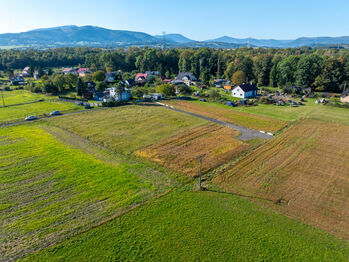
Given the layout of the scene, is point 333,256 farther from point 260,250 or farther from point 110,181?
point 110,181

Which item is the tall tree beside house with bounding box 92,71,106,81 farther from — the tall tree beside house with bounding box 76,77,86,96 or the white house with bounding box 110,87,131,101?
the white house with bounding box 110,87,131,101

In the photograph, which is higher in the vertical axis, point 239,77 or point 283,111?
point 239,77

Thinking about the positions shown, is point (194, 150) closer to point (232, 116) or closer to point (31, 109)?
point (232, 116)

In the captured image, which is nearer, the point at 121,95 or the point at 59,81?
the point at 121,95

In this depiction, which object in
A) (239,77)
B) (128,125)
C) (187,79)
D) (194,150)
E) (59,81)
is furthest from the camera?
(187,79)

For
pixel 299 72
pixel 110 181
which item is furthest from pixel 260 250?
pixel 299 72

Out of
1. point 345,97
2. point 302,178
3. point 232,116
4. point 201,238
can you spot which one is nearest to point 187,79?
point 232,116

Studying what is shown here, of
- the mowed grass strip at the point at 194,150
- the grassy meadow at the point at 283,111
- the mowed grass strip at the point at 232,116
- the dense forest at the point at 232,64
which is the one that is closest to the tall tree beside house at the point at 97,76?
the dense forest at the point at 232,64
